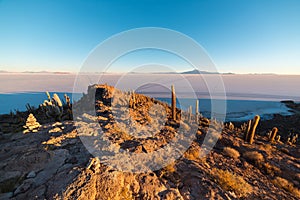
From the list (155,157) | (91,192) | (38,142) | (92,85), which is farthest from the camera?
(92,85)

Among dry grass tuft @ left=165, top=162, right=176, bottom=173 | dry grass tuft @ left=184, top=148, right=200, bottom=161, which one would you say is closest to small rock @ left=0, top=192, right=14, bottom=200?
dry grass tuft @ left=165, top=162, right=176, bottom=173

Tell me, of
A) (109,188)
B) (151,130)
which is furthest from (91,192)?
(151,130)

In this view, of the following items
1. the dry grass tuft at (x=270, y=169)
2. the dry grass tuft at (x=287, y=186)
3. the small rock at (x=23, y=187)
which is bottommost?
the dry grass tuft at (x=270, y=169)

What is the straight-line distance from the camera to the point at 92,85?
1485 centimetres

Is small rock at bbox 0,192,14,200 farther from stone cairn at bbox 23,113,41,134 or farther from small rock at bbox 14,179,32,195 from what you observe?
stone cairn at bbox 23,113,41,134

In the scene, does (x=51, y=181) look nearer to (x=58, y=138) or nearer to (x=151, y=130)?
(x=58, y=138)

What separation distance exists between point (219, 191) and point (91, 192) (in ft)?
10.5

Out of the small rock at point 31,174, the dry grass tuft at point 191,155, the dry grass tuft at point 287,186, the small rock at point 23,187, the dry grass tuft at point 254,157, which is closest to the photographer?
the small rock at point 23,187

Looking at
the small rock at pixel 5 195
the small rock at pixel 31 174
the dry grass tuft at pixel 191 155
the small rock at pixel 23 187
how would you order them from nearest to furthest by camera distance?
1. the small rock at pixel 5 195
2. the small rock at pixel 23 187
3. the small rock at pixel 31 174
4. the dry grass tuft at pixel 191 155

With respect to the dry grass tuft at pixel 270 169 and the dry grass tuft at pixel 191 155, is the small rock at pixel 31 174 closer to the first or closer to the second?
the dry grass tuft at pixel 191 155

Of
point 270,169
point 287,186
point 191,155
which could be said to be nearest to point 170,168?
point 191,155

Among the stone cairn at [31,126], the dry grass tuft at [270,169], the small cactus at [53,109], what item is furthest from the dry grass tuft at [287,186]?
the small cactus at [53,109]

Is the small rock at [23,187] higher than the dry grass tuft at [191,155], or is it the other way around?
the small rock at [23,187]

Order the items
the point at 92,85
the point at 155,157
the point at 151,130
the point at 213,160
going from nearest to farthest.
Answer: the point at 155,157 → the point at 213,160 → the point at 151,130 → the point at 92,85
